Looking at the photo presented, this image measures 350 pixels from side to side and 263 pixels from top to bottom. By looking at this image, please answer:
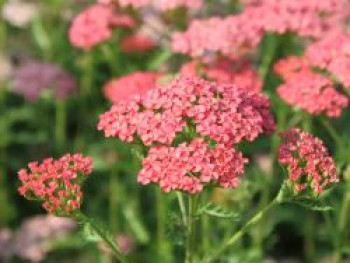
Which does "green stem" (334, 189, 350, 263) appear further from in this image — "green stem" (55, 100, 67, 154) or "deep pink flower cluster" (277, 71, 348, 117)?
"green stem" (55, 100, 67, 154)

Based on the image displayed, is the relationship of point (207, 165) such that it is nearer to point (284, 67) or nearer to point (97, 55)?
point (284, 67)

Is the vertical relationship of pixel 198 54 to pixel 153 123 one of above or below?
above

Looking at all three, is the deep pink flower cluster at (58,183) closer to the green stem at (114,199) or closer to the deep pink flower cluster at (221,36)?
the deep pink flower cluster at (221,36)

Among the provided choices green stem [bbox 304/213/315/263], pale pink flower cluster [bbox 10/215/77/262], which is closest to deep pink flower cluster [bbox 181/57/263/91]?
green stem [bbox 304/213/315/263]

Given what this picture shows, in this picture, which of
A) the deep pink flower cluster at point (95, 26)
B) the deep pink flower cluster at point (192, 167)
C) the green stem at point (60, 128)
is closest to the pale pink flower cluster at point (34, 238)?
the green stem at point (60, 128)

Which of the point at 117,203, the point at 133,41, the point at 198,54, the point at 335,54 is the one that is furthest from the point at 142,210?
the point at 335,54

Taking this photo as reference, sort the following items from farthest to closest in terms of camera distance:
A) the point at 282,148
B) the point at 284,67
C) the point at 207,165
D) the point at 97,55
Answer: the point at 97,55 → the point at 284,67 → the point at 282,148 → the point at 207,165

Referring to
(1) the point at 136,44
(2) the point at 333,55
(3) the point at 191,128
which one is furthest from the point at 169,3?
(3) the point at 191,128

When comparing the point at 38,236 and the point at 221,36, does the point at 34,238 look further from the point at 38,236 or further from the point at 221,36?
the point at 221,36
